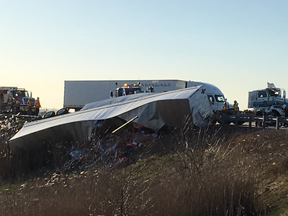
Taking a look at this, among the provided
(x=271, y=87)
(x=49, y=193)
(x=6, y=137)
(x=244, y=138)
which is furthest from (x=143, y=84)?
(x=49, y=193)

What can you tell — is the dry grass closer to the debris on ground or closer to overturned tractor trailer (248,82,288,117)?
the debris on ground

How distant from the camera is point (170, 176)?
782cm

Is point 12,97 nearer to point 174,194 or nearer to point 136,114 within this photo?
point 136,114

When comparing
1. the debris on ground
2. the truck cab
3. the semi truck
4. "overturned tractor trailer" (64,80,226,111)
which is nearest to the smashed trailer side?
the debris on ground

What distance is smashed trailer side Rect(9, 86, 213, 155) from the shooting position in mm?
16391

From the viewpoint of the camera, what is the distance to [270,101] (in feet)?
92.6

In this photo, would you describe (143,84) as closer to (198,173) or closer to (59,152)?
(59,152)

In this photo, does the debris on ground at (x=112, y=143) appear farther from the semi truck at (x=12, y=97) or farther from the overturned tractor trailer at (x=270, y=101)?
the semi truck at (x=12, y=97)

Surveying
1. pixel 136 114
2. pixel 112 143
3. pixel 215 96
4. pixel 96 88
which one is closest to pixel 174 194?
pixel 112 143

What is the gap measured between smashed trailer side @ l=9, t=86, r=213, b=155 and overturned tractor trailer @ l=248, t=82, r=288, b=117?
11.5 metres

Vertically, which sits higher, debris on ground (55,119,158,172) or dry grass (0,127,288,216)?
dry grass (0,127,288,216)

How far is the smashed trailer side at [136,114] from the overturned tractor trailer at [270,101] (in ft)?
37.7

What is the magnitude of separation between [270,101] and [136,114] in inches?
570

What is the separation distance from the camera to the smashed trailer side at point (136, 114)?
53.8ft
